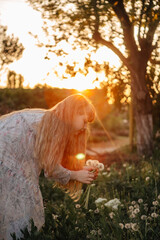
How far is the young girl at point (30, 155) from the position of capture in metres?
2.37

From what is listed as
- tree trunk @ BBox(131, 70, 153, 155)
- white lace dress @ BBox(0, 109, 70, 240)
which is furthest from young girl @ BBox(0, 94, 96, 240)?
tree trunk @ BBox(131, 70, 153, 155)

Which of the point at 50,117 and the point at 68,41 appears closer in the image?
the point at 50,117

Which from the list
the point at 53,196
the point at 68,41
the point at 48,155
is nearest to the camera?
the point at 48,155

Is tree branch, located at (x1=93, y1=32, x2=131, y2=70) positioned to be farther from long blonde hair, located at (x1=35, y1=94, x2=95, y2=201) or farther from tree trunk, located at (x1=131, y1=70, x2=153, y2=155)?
long blonde hair, located at (x1=35, y1=94, x2=95, y2=201)

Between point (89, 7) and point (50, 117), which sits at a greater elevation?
point (89, 7)

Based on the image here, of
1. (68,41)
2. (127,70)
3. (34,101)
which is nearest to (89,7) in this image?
(68,41)

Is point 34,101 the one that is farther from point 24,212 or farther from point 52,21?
point 24,212

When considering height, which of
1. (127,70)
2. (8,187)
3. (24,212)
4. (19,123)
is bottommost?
(24,212)

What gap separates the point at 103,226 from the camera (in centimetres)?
283

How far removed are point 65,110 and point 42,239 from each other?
1.18 metres

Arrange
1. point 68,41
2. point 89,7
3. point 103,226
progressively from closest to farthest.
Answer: point 103,226
point 89,7
point 68,41

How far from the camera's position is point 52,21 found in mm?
7121

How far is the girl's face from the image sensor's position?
245cm

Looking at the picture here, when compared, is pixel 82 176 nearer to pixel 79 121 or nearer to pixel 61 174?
pixel 61 174
